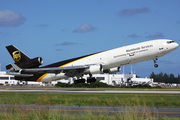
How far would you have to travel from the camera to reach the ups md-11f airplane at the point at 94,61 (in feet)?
139

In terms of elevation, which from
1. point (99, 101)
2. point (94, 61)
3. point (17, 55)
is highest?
point (17, 55)

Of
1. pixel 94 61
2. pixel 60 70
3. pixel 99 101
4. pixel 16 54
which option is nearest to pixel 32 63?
pixel 16 54

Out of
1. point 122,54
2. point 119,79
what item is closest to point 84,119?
point 122,54

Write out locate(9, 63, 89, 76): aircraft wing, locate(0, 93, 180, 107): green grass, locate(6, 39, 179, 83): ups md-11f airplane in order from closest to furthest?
locate(0, 93, 180, 107): green grass → locate(6, 39, 179, 83): ups md-11f airplane → locate(9, 63, 89, 76): aircraft wing

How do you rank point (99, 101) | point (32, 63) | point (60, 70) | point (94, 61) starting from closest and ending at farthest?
point (99, 101) → point (60, 70) → point (94, 61) → point (32, 63)

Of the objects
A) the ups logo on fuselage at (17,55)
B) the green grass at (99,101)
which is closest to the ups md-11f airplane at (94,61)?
the ups logo on fuselage at (17,55)

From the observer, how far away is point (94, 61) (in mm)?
46812

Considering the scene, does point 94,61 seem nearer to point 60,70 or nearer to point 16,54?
point 60,70

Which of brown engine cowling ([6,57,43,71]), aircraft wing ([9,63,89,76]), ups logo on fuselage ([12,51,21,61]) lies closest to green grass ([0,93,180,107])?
aircraft wing ([9,63,89,76])

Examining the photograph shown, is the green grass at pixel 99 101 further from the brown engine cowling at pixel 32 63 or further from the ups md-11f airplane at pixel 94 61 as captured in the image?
the brown engine cowling at pixel 32 63

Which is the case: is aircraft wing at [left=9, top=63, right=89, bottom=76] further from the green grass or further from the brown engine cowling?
the green grass

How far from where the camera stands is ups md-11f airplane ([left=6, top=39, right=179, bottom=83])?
42312 mm

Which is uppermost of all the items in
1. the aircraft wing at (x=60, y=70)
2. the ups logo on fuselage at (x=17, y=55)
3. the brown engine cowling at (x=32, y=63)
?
the ups logo on fuselage at (x=17, y=55)

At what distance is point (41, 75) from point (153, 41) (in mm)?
25677
